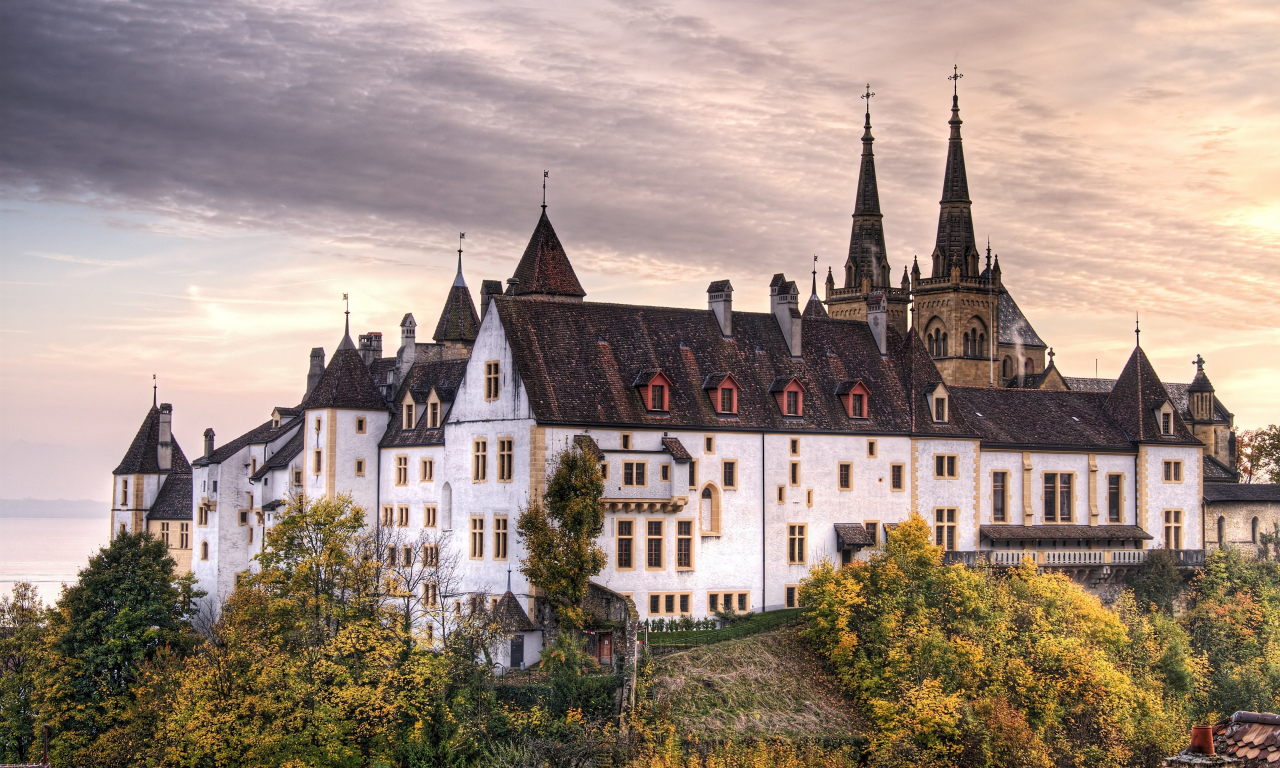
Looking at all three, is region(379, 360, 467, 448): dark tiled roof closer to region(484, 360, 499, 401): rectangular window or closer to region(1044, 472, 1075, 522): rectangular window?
region(484, 360, 499, 401): rectangular window

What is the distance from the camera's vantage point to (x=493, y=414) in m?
63.6

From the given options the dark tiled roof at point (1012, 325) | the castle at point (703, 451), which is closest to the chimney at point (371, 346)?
the castle at point (703, 451)

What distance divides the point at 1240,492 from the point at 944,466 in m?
22.5

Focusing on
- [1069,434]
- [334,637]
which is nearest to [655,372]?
[334,637]

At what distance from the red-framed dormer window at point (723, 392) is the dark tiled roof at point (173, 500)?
3718cm

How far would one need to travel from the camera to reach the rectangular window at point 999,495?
241 feet

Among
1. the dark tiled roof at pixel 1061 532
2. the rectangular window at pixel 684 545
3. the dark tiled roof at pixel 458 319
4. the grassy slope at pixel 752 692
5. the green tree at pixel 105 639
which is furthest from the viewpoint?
the dark tiled roof at pixel 458 319

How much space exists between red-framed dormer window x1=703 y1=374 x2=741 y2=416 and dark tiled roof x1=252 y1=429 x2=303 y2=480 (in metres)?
22.8

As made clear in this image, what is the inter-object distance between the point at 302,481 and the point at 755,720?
2891 centimetres

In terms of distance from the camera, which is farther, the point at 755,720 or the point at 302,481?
the point at 302,481

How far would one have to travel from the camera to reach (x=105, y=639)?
67.6 m

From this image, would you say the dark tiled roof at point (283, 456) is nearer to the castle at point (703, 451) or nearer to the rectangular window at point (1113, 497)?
the castle at point (703, 451)

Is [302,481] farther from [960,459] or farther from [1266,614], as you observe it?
[1266,614]

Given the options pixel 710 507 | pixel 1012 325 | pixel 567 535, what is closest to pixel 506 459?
pixel 567 535
